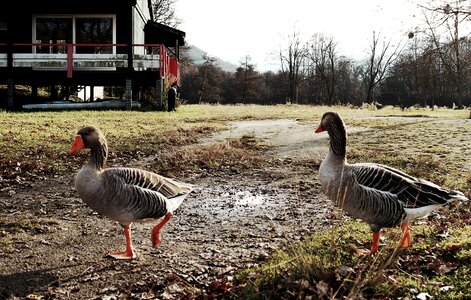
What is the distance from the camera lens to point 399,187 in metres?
5.18

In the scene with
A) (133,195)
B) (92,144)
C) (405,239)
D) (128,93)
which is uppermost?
(128,93)

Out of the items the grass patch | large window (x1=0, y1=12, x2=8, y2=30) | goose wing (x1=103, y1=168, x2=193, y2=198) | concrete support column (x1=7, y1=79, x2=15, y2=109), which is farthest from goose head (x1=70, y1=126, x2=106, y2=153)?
large window (x1=0, y1=12, x2=8, y2=30)

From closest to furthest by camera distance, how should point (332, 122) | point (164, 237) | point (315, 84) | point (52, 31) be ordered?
point (332, 122)
point (164, 237)
point (52, 31)
point (315, 84)

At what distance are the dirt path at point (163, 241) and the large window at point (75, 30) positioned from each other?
1964 centimetres

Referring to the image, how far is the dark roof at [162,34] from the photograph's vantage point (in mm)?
34125

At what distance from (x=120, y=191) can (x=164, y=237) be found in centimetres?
149

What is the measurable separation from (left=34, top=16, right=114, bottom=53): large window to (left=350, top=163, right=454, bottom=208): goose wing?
2475 cm

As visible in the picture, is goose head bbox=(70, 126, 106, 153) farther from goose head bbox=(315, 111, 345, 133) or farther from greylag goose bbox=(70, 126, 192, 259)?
goose head bbox=(315, 111, 345, 133)

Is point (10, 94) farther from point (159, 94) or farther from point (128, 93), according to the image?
point (159, 94)

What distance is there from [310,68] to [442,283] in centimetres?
8285

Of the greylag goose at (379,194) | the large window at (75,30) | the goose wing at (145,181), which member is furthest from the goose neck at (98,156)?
the large window at (75,30)

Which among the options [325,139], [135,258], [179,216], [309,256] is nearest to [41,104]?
[325,139]

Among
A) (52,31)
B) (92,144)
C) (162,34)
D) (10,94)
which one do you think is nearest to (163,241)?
(92,144)

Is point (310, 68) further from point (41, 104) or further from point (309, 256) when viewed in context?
point (309, 256)
